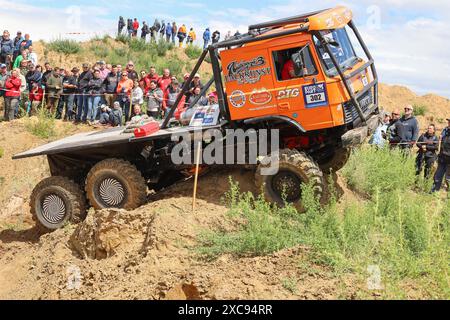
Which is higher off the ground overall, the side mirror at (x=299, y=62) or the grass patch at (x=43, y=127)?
the side mirror at (x=299, y=62)

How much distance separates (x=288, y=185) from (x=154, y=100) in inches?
278

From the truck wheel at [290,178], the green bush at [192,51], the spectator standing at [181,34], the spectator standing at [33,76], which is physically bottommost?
the truck wheel at [290,178]

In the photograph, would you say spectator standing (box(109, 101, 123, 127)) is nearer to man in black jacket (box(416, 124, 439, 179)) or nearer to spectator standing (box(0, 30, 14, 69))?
spectator standing (box(0, 30, 14, 69))

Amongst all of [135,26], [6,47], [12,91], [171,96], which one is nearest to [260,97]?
[171,96]

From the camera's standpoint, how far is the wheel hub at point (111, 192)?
1038 cm

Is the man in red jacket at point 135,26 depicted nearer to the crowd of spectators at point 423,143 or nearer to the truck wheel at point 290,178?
the crowd of spectators at point 423,143

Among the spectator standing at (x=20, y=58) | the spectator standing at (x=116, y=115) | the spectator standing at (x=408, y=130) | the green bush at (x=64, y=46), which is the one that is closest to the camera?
the spectator standing at (x=408, y=130)

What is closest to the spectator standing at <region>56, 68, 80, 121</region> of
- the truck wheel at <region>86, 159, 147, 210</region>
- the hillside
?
the hillside

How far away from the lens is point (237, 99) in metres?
9.63

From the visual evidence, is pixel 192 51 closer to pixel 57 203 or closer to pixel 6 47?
pixel 6 47

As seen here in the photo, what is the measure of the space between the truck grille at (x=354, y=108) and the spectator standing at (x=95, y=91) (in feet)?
28.0

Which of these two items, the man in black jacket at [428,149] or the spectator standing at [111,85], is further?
the spectator standing at [111,85]

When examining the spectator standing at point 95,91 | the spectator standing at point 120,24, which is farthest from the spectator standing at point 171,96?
the spectator standing at point 120,24
